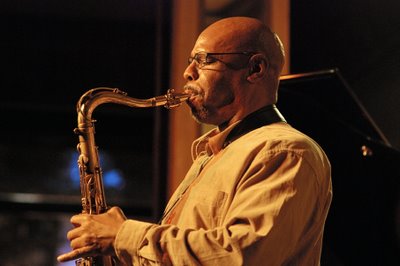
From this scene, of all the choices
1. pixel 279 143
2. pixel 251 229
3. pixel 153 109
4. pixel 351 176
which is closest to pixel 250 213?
pixel 251 229

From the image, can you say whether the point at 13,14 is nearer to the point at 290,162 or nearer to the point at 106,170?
the point at 106,170

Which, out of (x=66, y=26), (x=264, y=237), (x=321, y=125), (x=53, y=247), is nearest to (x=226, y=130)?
(x=264, y=237)

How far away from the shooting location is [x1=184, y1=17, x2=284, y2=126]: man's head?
7.36 feet

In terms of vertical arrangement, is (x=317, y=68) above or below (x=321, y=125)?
above

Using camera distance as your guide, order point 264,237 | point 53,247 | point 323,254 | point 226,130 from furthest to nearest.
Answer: point 53,247
point 323,254
point 226,130
point 264,237

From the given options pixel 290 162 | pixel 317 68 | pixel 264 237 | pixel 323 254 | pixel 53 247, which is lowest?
pixel 53 247

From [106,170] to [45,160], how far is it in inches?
22.9

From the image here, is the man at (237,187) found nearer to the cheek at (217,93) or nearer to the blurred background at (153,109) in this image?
the cheek at (217,93)

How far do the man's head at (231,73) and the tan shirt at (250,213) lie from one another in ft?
0.59

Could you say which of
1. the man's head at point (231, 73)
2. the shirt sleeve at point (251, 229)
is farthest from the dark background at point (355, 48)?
the shirt sleeve at point (251, 229)

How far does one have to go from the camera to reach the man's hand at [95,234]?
1.90 metres

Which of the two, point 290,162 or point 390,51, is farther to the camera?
point 390,51

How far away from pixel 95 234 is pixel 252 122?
57 centimetres

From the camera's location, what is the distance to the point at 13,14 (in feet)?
20.9
